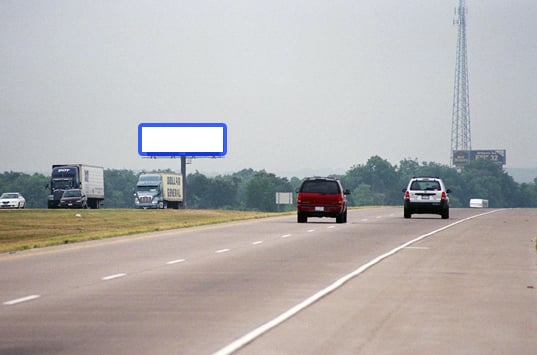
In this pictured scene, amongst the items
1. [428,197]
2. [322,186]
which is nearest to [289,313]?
[322,186]

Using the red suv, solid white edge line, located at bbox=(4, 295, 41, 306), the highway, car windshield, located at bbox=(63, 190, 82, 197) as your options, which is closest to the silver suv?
the red suv

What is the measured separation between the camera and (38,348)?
11438 mm

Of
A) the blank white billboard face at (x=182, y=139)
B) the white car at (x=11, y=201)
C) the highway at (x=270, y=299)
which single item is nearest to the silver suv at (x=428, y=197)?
the highway at (x=270, y=299)

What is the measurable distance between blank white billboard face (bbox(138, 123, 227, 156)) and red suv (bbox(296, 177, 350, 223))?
56470 mm

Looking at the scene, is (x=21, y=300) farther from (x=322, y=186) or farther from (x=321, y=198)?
(x=322, y=186)

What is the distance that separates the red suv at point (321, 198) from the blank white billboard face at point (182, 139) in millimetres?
56470

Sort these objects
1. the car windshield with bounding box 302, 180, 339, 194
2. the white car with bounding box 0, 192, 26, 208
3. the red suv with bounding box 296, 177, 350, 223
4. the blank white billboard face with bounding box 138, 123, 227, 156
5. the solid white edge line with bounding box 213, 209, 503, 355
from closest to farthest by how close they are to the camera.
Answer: the solid white edge line with bounding box 213, 209, 503, 355 → the red suv with bounding box 296, 177, 350, 223 → the car windshield with bounding box 302, 180, 339, 194 → the white car with bounding box 0, 192, 26, 208 → the blank white billboard face with bounding box 138, 123, 227, 156

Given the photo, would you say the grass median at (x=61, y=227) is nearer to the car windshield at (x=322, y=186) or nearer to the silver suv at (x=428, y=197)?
the car windshield at (x=322, y=186)

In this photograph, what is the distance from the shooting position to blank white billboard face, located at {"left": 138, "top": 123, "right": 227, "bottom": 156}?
104750 mm

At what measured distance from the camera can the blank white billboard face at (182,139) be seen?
→ 104750mm

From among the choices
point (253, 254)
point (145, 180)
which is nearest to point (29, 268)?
point (253, 254)

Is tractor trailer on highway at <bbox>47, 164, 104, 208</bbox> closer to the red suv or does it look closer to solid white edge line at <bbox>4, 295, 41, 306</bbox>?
the red suv

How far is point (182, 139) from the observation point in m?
105

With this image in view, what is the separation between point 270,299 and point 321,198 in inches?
1248
